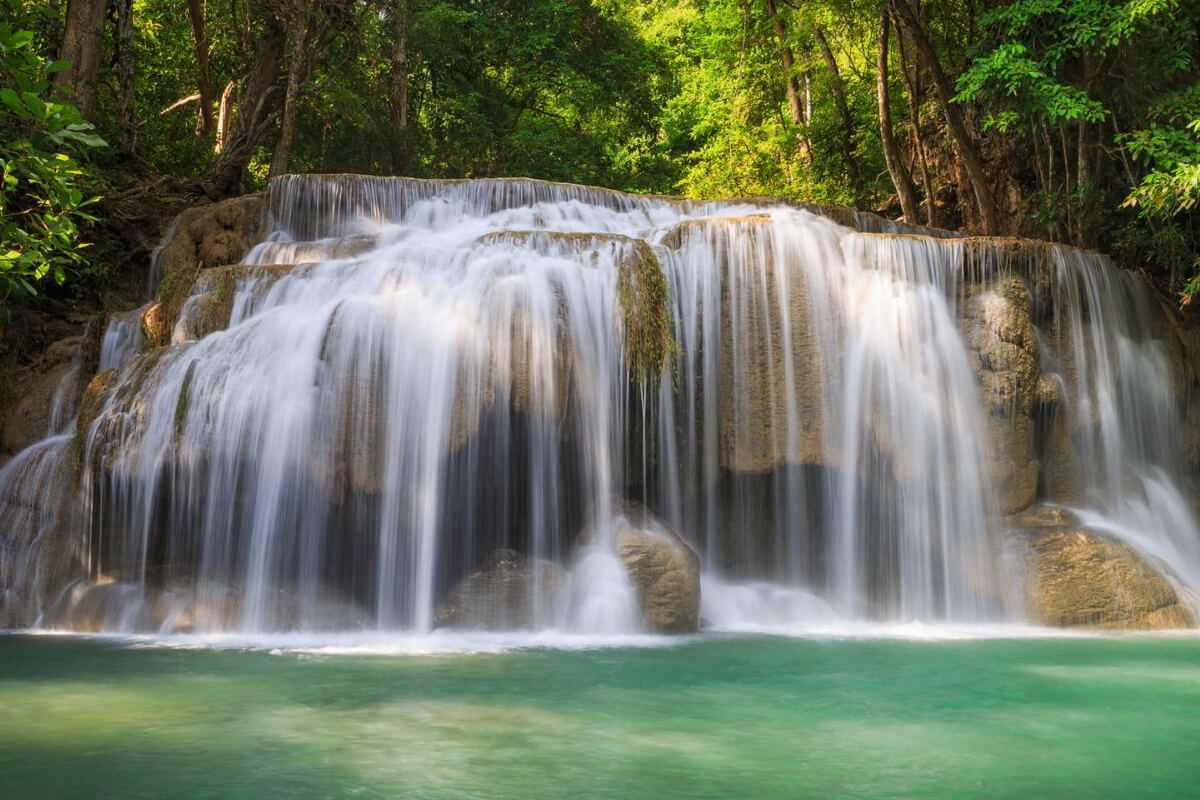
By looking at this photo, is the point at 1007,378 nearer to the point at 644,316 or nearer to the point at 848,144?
the point at 644,316

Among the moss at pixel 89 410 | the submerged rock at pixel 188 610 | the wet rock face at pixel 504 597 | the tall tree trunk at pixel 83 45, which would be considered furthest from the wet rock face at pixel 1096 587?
the tall tree trunk at pixel 83 45

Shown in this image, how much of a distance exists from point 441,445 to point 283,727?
180 inches

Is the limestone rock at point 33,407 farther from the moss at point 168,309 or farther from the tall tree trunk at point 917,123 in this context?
the tall tree trunk at point 917,123

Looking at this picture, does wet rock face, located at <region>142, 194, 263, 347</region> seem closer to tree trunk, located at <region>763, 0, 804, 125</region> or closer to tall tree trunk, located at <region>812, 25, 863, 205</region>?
tree trunk, located at <region>763, 0, 804, 125</region>

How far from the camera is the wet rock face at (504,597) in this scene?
31.0 ft

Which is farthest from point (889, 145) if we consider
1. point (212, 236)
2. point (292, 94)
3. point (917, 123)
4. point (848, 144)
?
point (212, 236)

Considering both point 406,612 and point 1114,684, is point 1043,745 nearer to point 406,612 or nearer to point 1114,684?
point 1114,684

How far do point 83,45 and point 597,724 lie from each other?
1346 cm

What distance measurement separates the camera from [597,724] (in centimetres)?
580

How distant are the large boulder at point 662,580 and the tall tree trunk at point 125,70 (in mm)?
11857

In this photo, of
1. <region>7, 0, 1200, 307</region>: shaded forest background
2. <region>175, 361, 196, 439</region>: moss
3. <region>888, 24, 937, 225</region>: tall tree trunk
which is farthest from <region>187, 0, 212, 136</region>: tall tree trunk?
<region>888, 24, 937, 225</region>: tall tree trunk

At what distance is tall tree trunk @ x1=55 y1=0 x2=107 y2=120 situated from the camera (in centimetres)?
1490

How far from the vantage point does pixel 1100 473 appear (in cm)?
1227

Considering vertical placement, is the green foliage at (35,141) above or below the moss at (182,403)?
above
